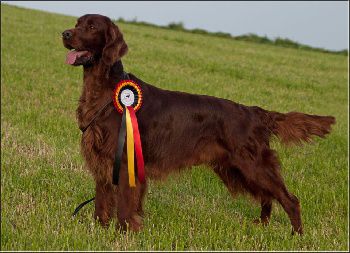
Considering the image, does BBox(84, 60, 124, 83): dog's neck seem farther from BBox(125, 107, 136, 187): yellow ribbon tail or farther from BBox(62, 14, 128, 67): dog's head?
BBox(125, 107, 136, 187): yellow ribbon tail

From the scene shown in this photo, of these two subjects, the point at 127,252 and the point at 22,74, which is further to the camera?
the point at 22,74

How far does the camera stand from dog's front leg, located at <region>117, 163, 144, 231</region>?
3.77 meters

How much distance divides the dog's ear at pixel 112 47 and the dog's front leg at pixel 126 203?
82 centimetres

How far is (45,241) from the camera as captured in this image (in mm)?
3402

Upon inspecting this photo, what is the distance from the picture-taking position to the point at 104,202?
402 centimetres

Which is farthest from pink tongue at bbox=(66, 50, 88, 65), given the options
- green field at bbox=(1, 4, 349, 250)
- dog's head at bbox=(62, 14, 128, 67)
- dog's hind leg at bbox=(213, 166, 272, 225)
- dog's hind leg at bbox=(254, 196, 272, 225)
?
dog's hind leg at bbox=(254, 196, 272, 225)

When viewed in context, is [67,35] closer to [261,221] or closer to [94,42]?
[94,42]

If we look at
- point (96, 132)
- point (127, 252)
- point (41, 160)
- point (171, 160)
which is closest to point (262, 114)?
point (171, 160)


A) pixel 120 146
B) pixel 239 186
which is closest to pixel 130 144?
pixel 120 146

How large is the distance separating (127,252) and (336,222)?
6.64 ft

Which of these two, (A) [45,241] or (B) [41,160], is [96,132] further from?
(B) [41,160]

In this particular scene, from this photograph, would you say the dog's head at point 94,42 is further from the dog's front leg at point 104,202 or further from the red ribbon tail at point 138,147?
the dog's front leg at point 104,202

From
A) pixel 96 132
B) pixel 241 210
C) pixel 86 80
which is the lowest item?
pixel 241 210

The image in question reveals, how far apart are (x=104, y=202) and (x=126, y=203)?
0.32 meters
